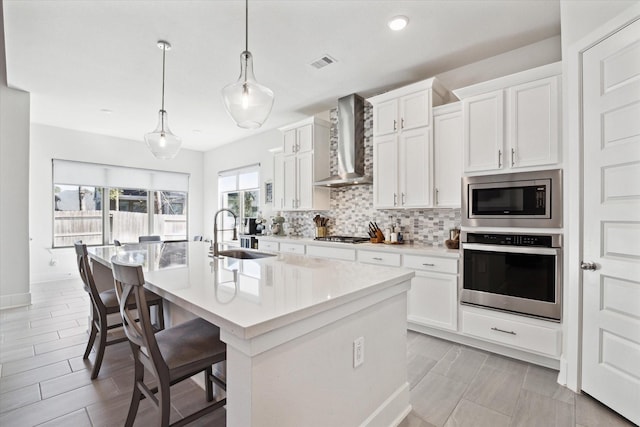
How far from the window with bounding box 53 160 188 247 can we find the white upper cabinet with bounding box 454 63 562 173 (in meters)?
6.29

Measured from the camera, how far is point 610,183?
6.02 ft

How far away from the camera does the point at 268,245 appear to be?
4727 millimetres

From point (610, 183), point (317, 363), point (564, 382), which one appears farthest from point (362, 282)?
point (564, 382)

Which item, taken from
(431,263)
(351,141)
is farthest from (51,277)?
(431,263)

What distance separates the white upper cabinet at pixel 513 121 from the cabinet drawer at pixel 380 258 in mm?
1131

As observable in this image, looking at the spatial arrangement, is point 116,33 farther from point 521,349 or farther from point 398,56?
point 521,349

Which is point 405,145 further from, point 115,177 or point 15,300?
point 115,177

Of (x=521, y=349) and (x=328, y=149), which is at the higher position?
(x=328, y=149)

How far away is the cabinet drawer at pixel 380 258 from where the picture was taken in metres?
3.16

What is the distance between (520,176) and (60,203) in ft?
23.1

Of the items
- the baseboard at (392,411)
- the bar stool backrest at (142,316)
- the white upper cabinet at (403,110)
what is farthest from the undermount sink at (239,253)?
the white upper cabinet at (403,110)

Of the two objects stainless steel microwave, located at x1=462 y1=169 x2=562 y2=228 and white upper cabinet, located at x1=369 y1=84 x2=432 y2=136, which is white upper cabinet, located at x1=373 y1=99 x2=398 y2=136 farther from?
stainless steel microwave, located at x1=462 y1=169 x2=562 y2=228

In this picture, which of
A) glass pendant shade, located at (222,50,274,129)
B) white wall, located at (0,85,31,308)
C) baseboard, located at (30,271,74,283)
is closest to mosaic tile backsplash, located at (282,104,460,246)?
glass pendant shade, located at (222,50,274,129)

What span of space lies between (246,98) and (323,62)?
151 centimetres
